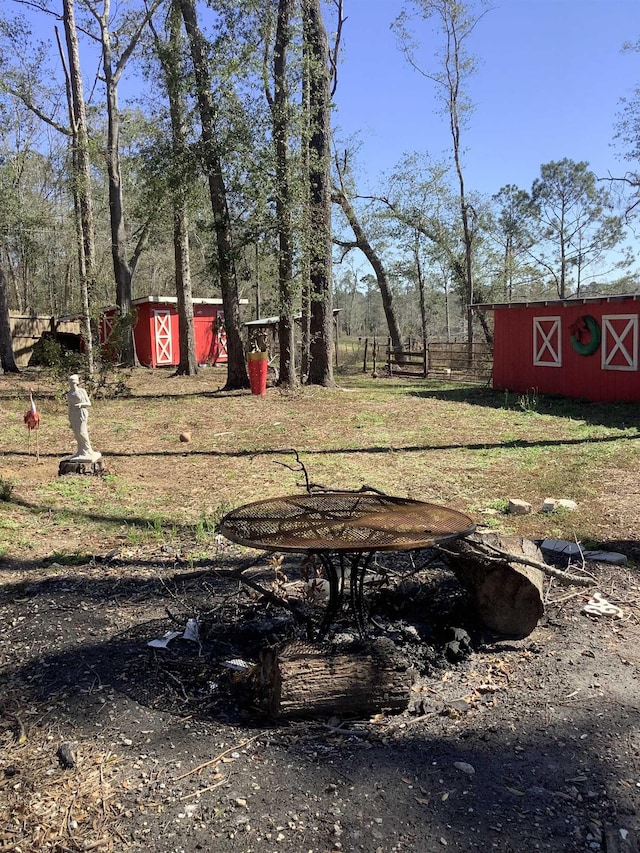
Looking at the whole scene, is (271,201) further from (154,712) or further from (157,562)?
(154,712)

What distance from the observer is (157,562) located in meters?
4.89

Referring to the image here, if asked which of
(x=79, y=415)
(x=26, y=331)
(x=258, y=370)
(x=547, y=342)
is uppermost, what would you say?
(x=26, y=331)

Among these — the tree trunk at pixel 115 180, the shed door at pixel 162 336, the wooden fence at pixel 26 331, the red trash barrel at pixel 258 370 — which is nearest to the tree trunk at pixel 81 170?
the red trash barrel at pixel 258 370

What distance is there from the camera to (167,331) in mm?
26047

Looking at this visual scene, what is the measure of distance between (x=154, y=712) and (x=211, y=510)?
11.7 feet

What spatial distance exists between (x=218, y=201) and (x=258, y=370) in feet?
13.5

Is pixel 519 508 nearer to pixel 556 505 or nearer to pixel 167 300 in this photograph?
pixel 556 505

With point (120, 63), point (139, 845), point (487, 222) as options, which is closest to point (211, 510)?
point (139, 845)

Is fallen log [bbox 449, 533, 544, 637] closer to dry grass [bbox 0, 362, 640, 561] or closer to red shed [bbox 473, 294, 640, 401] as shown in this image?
dry grass [bbox 0, 362, 640, 561]

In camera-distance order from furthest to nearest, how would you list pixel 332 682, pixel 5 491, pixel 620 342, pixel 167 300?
pixel 167 300 < pixel 620 342 < pixel 5 491 < pixel 332 682

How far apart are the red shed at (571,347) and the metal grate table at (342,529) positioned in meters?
12.2

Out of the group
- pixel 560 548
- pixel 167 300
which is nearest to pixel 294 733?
pixel 560 548

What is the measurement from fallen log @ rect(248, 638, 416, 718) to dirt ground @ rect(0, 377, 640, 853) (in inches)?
→ 2.7

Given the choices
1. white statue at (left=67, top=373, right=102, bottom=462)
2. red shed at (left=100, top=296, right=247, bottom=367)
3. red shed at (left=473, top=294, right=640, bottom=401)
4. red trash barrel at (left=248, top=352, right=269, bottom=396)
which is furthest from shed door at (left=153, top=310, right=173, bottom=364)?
white statue at (left=67, top=373, right=102, bottom=462)
